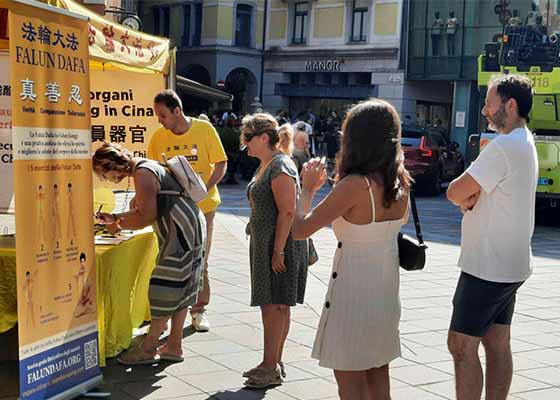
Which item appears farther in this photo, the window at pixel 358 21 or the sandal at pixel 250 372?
the window at pixel 358 21

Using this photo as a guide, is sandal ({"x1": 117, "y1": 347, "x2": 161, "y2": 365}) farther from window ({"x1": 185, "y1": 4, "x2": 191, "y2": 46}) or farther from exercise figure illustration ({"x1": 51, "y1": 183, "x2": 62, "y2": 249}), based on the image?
window ({"x1": 185, "y1": 4, "x2": 191, "y2": 46})

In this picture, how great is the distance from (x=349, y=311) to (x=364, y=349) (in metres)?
0.19

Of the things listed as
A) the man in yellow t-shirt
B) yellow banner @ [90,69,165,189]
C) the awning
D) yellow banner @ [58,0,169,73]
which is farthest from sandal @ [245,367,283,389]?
the awning

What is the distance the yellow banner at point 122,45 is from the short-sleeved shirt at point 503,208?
10.2ft

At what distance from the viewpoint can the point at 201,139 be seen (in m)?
6.54

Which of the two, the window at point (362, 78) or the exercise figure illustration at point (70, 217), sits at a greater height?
the window at point (362, 78)

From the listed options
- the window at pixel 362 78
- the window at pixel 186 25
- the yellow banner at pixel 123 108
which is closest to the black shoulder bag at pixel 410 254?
the yellow banner at pixel 123 108

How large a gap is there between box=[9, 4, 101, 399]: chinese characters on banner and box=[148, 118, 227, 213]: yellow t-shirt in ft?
6.51

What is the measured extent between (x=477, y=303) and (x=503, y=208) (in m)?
0.50

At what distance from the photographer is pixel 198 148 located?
6539 millimetres

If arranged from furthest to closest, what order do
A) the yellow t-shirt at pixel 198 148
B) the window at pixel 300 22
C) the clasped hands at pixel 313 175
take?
the window at pixel 300 22
the yellow t-shirt at pixel 198 148
the clasped hands at pixel 313 175

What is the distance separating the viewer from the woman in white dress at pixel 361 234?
11.7 feet

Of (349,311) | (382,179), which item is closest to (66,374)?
(349,311)

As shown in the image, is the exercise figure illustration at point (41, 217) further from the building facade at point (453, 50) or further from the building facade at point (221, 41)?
the building facade at point (221, 41)
